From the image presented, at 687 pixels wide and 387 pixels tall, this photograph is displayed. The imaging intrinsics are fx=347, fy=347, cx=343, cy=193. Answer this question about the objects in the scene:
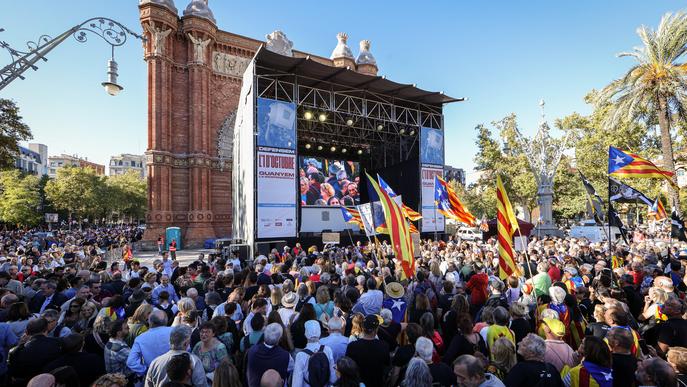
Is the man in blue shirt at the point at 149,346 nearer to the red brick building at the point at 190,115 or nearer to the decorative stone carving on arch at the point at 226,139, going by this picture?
the red brick building at the point at 190,115

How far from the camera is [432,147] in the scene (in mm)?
24891

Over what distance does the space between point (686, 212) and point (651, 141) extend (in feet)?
24.6

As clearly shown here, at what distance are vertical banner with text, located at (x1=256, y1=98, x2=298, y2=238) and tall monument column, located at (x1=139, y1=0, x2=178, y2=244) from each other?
12.2m

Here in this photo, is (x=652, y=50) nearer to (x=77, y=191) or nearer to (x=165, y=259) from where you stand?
(x=165, y=259)

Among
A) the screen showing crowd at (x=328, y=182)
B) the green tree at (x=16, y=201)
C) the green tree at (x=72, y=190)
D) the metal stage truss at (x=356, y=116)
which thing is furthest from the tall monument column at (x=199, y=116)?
Result: the green tree at (x=16, y=201)

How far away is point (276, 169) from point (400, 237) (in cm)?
1210

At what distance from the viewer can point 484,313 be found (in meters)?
4.76

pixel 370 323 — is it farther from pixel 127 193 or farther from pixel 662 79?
pixel 127 193

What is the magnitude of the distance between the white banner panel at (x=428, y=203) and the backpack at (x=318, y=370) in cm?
2118

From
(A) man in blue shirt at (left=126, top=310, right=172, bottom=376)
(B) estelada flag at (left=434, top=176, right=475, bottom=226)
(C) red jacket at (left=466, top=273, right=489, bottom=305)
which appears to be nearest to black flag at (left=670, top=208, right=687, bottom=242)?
(B) estelada flag at (left=434, top=176, right=475, bottom=226)

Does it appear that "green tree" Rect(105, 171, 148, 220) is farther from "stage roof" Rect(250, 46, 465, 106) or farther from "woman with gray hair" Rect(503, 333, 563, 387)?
"woman with gray hair" Rect(503, 333, 563, 387)

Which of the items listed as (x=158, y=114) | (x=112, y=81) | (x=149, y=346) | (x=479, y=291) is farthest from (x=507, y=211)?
(x=158, y=114)

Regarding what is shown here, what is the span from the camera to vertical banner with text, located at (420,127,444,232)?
24.2m

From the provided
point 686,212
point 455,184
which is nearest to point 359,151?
point 686,212
